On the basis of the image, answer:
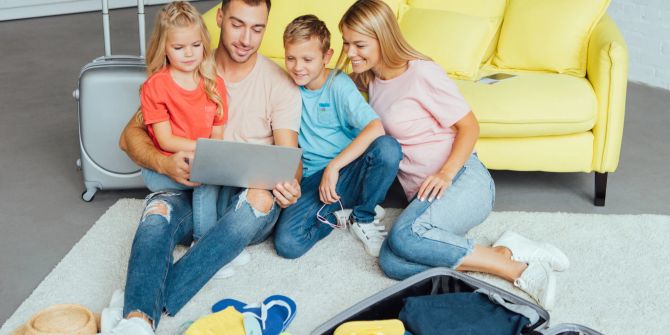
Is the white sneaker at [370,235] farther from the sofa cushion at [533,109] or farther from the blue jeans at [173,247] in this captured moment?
the sofa cushion at [533,109]

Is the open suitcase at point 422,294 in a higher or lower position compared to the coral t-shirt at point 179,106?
lower

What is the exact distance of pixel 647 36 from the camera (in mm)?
4477

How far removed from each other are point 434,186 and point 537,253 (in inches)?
14.5

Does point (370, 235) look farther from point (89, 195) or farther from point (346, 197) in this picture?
point (89, 195)

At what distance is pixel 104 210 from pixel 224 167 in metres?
0.80

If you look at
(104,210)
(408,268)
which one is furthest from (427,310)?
(104,210)

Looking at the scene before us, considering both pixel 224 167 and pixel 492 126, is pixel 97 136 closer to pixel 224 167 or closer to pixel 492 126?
pixel 224 167

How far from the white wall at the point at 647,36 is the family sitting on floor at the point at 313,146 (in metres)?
2.34

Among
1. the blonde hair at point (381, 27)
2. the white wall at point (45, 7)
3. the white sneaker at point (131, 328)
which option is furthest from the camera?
the white wall at point (45, 7)

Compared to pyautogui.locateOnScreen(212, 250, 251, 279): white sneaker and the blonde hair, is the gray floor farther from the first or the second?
the blonde hair

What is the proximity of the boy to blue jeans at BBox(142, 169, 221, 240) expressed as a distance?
0.74ft

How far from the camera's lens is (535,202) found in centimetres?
301

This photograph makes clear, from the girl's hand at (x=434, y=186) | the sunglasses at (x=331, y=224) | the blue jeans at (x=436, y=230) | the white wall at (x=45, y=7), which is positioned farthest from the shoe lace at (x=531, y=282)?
the white wall at (x=45, y=7)

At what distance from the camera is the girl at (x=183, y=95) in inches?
90.9
